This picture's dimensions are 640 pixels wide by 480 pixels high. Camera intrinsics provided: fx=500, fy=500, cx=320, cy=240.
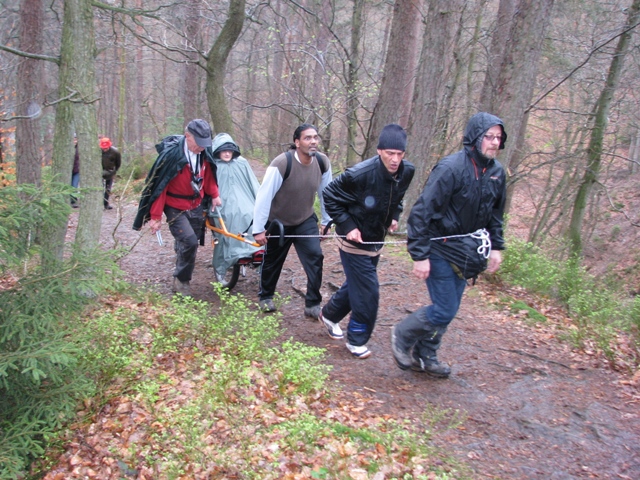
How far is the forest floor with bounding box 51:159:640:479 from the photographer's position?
3633 mm

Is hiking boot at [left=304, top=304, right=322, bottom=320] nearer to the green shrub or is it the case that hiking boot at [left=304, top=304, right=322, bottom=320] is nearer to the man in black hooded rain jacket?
the man in black hooded rain jacket

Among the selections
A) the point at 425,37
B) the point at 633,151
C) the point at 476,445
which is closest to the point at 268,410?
the point at 476,445

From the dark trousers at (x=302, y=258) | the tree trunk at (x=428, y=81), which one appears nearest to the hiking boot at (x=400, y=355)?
the dark trousers at (x=302, y=258)

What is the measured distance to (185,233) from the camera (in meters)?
6.06

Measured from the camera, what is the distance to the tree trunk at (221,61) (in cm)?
923

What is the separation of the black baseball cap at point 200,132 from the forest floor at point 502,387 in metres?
2.12

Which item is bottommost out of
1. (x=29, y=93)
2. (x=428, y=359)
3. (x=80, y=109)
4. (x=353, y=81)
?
(x=428, y=359)

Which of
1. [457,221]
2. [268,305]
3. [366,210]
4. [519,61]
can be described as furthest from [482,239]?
[519,61]

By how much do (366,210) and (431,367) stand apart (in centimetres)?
160

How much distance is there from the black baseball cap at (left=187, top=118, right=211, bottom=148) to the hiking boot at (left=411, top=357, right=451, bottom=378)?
3327 mm

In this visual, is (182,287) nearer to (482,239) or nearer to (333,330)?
(333,330)

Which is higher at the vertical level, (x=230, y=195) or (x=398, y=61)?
(x=398, y=61)

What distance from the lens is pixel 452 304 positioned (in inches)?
166

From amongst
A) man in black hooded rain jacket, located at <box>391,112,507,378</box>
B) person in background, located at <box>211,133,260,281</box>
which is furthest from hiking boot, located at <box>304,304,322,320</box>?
man in black hooded rain jacket, located at <box>391,112,507,378</box>
